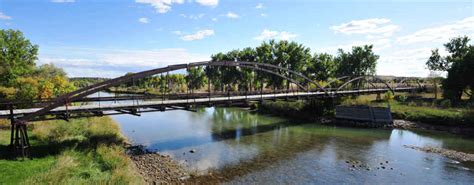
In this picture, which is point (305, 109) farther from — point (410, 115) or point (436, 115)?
point (436, 115)

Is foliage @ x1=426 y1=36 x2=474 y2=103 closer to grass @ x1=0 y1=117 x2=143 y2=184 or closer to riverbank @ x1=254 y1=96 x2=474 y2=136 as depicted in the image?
riverbank @ x1=254 y1=96 x2=474 y2=136

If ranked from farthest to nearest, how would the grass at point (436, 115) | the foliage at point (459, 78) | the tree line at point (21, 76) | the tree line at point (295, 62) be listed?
the tree line at point (295, 62), the foliage at point (459, 78), the grass at point (436, 115), the tree line at point (21, 76)

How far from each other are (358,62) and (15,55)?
79.5 m

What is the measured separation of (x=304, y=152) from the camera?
27078 mm

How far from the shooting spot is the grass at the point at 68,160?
15.3 m

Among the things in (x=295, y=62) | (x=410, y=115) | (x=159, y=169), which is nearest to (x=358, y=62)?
(x=295, y=62)

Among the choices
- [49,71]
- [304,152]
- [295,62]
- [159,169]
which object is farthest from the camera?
[295,62]

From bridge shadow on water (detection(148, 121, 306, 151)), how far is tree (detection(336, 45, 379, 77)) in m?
49.6

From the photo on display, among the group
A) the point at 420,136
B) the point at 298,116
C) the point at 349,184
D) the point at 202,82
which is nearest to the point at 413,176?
the point at 349,184

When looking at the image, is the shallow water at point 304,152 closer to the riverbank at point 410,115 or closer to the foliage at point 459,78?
the riverbank at point 410,115

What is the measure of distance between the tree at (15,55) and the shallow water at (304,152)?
54.9 ft

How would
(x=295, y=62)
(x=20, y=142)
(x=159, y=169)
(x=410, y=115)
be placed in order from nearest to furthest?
1. (x=20, y=142)
2. (x=159, y=169)
3. (x=410, y=115)
4. (x=295, y=62)

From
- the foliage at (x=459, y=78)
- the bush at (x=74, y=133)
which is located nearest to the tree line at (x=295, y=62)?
the foliage at (x=459, y=78)

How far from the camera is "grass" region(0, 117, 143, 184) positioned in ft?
50.3
